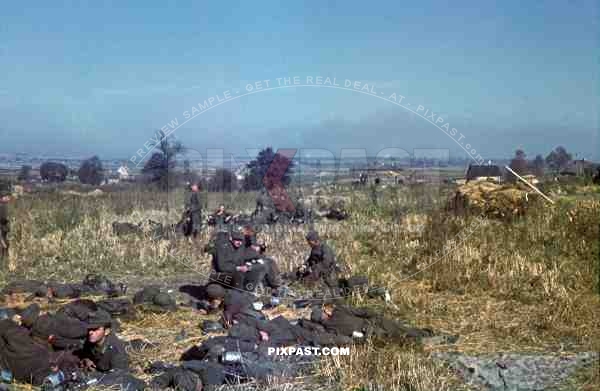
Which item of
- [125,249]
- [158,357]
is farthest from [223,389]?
[125,249]

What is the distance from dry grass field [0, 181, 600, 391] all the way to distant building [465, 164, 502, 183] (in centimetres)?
106

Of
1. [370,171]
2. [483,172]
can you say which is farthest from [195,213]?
[483,172]

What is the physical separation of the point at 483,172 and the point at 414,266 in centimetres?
896

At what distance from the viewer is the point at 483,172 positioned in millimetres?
20781

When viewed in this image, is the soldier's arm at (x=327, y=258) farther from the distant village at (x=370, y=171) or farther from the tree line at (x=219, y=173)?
the tree line at (x=219, y=173)

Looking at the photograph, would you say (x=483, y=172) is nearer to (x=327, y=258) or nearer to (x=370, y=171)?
(x=370, y=171)

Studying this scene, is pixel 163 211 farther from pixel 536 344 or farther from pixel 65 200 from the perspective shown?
pixel 536 344

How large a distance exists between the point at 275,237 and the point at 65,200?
867 cm

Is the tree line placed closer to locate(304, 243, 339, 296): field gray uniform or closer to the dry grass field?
the dry grass field

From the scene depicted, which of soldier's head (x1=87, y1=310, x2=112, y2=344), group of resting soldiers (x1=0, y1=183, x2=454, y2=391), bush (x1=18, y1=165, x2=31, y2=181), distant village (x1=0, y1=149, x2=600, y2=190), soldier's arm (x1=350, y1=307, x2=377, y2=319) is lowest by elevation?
group of resting soldiers (x1=0, y1=183, x2=454, y2=391)

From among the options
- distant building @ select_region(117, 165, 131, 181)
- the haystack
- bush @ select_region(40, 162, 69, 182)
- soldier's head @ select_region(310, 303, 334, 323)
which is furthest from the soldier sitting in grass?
bush @ select_region(40, 162, 69, 182)

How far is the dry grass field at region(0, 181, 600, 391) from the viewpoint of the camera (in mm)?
8016

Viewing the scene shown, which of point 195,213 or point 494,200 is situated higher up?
point 494,200

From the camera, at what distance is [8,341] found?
24.3ft
